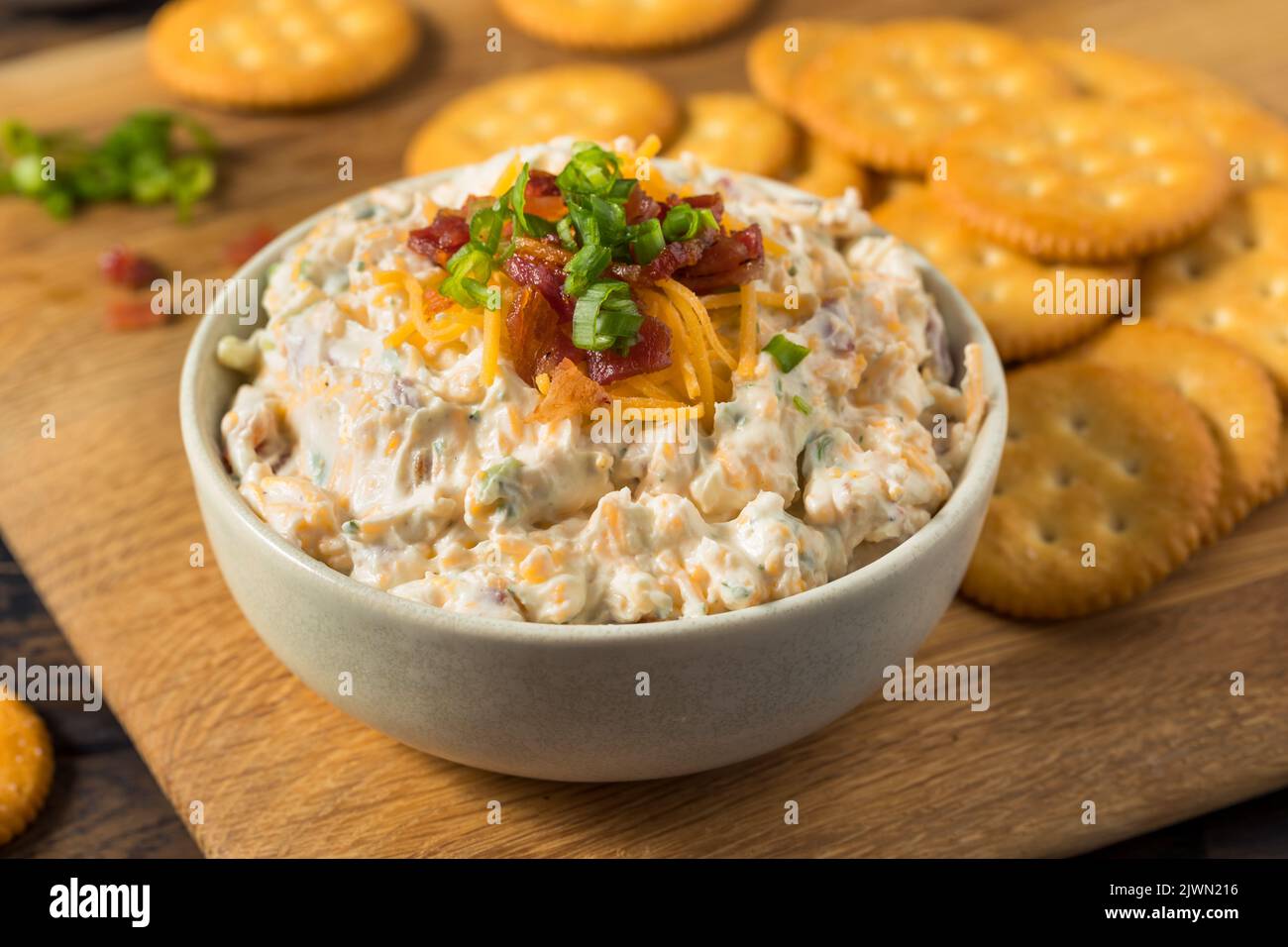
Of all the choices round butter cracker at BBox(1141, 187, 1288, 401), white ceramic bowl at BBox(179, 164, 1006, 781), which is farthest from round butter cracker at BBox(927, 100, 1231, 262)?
white ceramic bowl at BBox(179, 164, 1006, 781)

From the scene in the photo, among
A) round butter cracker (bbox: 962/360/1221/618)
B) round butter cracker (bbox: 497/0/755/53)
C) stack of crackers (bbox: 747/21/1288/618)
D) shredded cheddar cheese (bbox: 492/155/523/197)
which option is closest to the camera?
shredded cheddar cheese (bbox: 492/155/523/197)

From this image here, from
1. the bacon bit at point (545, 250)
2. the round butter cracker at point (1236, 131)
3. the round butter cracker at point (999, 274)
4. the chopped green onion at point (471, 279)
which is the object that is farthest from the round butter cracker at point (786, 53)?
the chopped green onion at point (471, 279)

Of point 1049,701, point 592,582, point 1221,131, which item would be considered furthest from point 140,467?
point 1221,131

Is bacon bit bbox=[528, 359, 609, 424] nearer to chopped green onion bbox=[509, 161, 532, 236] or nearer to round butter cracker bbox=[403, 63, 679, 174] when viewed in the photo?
chopped green onion bbox=[509, 161, 532, 236]

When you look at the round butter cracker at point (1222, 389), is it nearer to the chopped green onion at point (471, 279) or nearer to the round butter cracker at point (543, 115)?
the round butter cracker at point (543, 115)

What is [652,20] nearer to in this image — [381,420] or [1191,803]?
[381,420]

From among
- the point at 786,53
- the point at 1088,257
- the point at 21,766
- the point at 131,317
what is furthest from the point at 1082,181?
the point at 21,766

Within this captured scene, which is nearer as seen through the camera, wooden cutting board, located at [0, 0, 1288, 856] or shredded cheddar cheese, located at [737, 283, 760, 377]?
shredded cheddar cheese, located at [737, 283, 760, 377]
